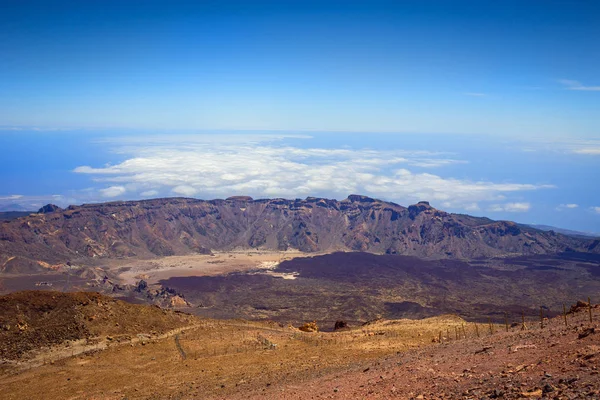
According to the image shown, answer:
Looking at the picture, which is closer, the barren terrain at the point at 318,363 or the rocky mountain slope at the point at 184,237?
the barren terrain at the point at 318,363

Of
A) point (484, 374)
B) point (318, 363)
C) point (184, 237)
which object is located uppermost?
point (484, 374)

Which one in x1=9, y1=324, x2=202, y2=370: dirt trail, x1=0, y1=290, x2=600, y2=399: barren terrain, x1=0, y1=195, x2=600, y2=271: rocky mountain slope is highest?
x1=0, y1=290, x2=600, y2=399: barren terrain

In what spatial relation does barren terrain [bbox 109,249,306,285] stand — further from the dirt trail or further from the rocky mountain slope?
the dirt trail

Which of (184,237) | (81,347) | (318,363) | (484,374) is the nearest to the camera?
(484,374)

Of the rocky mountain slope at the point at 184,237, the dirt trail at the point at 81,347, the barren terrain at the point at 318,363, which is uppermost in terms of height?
the barren terrain at the point at 318,363

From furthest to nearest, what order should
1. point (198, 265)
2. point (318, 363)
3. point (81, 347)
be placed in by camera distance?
point (198, 265), point (81, 347), point (318, 363)

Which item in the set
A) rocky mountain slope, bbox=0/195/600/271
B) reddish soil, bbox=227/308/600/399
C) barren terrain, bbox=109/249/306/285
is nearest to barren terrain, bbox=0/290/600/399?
reddish soil, bbox=227/308/600/399

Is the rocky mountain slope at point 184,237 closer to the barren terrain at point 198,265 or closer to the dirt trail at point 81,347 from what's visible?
the barren terrain at point 198,265

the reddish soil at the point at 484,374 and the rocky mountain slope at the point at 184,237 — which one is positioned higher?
the reddish soil at the point at 484,374

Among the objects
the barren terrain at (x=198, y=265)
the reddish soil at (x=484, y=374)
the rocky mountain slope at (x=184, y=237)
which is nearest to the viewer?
the reddish soil at (x=484, y=374)

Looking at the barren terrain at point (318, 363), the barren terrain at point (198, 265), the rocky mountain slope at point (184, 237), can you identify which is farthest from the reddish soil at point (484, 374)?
the rocky mountain slope at point (184, 237)

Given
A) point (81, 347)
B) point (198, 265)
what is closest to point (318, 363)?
point (81, 347)

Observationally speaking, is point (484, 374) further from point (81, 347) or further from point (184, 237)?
point (184, 237)
